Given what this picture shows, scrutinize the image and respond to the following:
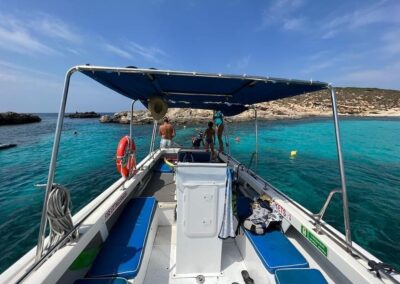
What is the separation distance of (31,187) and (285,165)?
45.2 ft

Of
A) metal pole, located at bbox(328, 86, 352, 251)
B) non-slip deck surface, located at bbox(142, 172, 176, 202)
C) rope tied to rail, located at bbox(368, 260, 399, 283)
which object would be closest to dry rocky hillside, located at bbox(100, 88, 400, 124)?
non-slip deck surface, located at bbox(142, 172, 176, 202)

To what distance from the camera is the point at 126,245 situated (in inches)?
119

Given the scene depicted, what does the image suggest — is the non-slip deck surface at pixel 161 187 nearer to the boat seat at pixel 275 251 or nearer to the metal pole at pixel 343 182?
the boat seat at pixel 275 251

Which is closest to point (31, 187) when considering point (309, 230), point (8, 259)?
point (8, 259)

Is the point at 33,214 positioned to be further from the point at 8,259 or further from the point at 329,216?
the point at 329,216

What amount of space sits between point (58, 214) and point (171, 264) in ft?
6.17

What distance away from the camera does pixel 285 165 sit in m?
13.4

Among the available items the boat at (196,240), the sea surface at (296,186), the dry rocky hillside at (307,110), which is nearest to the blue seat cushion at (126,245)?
the boat at (196,240)

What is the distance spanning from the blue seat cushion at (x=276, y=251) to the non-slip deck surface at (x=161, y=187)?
2.41 metres

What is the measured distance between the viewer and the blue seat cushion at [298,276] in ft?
7.99

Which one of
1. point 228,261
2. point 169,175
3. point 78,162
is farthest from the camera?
point 78,162

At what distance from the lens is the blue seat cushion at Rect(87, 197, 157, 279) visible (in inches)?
99.7

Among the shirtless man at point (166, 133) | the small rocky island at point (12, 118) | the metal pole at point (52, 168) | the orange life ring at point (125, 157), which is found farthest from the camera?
the small rocky island at point (12, 118)

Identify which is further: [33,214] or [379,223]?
[33,214]
